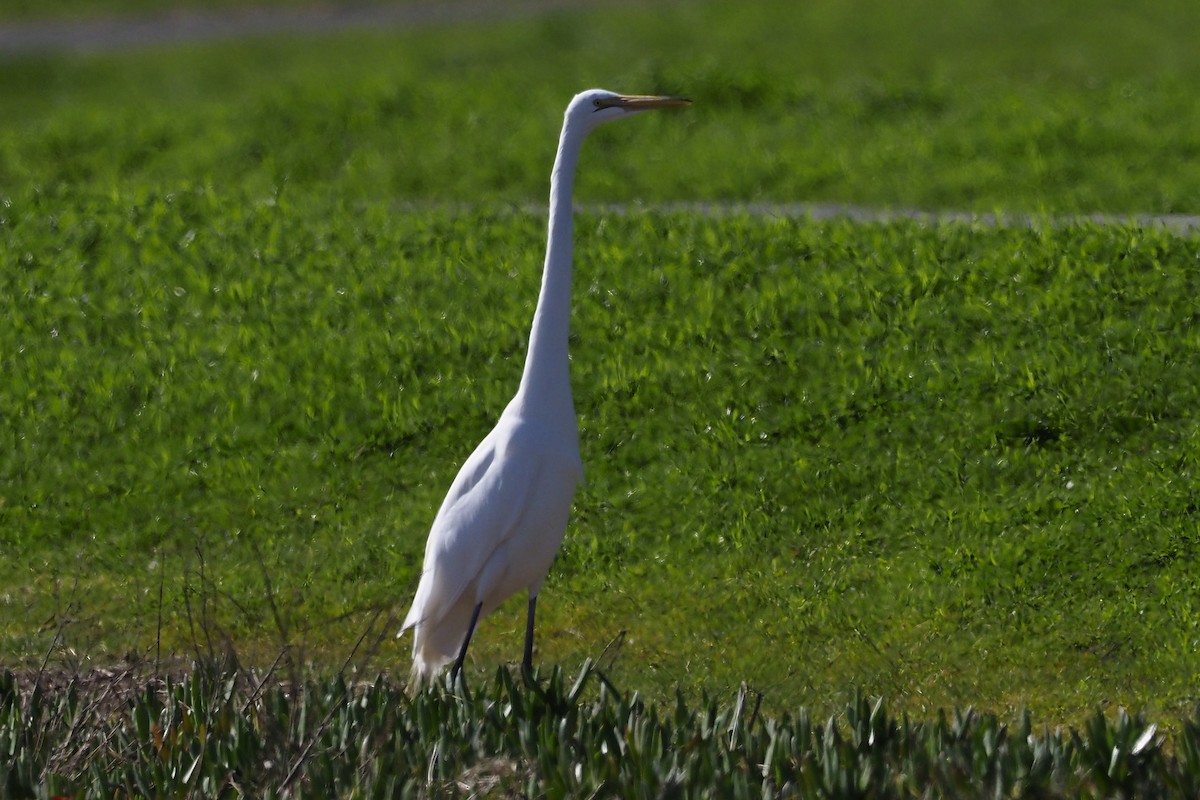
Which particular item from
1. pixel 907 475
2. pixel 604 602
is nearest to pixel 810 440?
pixel 907 475

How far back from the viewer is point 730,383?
8633 mm

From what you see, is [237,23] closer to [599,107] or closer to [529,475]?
[599,107]

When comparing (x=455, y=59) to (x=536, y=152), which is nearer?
(x=536, y=152)

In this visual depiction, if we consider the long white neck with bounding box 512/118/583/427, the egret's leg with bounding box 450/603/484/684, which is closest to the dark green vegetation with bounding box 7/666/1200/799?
the egret's leg with bounding box 450/603/484/684

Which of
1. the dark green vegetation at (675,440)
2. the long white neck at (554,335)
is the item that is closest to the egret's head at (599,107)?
the long white neck at (554,335)

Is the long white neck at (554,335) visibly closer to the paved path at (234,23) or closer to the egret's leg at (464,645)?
the egret's leg at (464,645)

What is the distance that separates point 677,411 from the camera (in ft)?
28.0

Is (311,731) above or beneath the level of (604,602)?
above

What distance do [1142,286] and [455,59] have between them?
10.2m

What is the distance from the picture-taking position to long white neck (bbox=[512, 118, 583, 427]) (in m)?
5.65

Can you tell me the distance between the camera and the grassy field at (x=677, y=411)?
22.9 ft

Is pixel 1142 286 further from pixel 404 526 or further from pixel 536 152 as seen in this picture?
pixel 536 152

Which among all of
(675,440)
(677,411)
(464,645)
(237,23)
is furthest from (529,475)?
(237,23)

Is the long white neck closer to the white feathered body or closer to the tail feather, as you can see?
the white feathered body
